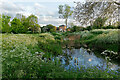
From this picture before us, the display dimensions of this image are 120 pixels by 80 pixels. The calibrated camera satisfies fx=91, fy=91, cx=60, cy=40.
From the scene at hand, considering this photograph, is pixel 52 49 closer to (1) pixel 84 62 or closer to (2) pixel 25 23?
(1) pixel 84 62

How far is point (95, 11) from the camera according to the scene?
632 cm

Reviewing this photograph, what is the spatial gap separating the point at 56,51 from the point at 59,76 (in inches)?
141

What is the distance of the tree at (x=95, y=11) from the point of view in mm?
6130

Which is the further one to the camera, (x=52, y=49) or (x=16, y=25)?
(x=16, y=25)

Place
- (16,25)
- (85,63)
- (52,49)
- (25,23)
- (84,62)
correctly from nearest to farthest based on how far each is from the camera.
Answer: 1. (84,62)
2. (85,63)
3. (52,49)
4. (16,25)
5. (25,23)

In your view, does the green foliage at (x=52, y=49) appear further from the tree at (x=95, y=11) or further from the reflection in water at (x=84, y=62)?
the tree at (x=95, y=11)

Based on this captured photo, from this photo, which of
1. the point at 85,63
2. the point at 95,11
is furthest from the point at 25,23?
the point at 85,63

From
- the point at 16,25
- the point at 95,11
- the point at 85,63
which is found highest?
the point at 16,25

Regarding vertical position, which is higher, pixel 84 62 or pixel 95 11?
pixel 95 11

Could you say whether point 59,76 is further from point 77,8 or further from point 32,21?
point 32,21

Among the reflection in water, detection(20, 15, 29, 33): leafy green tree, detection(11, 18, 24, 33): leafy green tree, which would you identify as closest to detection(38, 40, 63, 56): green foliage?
the reflection in water

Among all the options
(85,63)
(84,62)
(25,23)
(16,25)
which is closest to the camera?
(84,62)

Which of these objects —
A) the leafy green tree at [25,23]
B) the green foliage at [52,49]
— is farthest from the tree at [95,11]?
the leafy green tree at [25,23]

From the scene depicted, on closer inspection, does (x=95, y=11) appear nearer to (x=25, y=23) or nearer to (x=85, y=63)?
(x=85, y=63)
